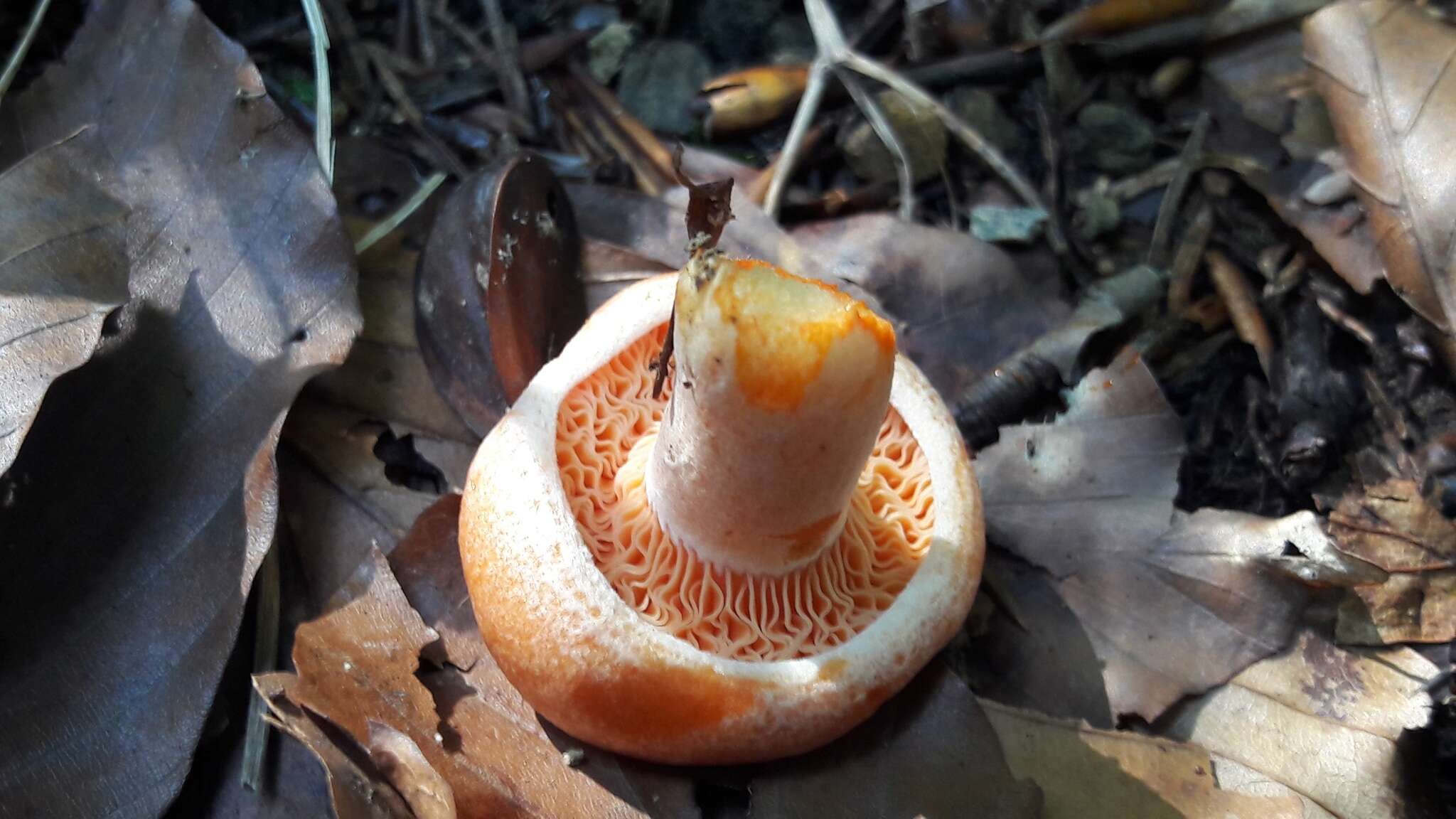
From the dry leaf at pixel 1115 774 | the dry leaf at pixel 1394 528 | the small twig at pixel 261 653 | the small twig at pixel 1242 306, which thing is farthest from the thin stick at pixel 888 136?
the small twig at pixel 261 653

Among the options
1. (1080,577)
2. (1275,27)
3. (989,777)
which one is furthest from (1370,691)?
(1275,27)

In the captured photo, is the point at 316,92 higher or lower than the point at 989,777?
higher

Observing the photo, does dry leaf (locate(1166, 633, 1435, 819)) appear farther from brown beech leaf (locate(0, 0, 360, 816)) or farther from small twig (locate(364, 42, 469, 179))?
small twig (locate(364, 42, 469, 179))

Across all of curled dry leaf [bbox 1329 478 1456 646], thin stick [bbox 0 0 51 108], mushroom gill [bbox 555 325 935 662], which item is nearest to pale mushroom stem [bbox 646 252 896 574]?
mushroom gill [bbox 555 325 935 662]

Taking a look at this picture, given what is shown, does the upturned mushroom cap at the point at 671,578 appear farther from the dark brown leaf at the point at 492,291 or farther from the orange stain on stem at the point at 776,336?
the dark brown leaf at the point at 492,291

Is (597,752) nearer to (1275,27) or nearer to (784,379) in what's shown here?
(784,379)
